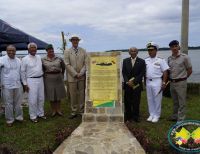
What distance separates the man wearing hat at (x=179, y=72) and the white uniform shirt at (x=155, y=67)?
0.19 meters

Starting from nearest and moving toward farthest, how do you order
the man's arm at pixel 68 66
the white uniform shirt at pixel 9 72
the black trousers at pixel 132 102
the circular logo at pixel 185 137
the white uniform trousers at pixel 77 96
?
the circular logo at pixel 185 137
the white uniform shirt at pixel 9 72
the black trousers at pixel 132 102
the man's arm at pixel 68 66
the white uniform trousers at pixel 77 96

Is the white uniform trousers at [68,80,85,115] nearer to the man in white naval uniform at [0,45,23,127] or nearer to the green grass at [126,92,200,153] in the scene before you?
the man in white naval uniform at [0,45,23,127]

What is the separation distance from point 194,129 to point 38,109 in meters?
4.09

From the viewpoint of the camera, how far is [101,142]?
649 centimetres

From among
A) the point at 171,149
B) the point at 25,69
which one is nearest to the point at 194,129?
the point at 171,149

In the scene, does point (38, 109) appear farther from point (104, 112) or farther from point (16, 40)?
point (16, 40)

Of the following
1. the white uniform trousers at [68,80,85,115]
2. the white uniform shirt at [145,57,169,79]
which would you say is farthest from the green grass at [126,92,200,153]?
the white uniform trousers at [68,80,85,115]

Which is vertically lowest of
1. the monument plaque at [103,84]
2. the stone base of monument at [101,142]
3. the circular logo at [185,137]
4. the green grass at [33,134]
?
the green grass at [33,134]

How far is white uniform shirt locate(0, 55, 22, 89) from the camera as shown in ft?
26.3

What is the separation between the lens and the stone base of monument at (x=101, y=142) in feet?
20.3

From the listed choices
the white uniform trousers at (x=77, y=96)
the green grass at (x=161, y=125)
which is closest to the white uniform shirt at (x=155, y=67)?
the green grass at (x=161, y=125)

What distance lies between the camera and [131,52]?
831cm

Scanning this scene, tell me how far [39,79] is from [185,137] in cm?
391

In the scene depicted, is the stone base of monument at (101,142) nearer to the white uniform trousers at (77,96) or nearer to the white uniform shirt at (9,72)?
the white uniform trousers at (77,96)
